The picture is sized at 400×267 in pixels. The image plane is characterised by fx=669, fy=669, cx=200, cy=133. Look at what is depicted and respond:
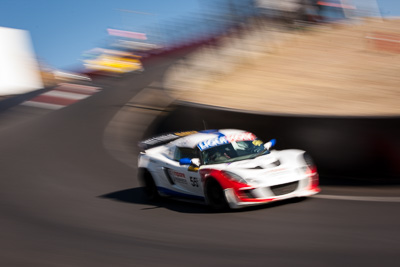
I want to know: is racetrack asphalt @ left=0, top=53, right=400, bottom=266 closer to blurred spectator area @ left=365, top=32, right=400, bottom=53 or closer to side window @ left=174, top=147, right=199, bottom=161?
side window @ left=174, top=147, right=199, bottom=161

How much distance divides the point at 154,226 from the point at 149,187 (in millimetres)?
2405

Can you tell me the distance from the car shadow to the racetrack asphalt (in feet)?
0.05

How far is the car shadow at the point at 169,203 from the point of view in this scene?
8.99 meters

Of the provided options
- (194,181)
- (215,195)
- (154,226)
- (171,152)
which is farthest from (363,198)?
(171,152)

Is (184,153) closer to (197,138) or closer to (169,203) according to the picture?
(197,138)

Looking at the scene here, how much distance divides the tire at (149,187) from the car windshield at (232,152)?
139 centimetres

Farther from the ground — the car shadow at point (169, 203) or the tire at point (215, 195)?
the tire at point (215, 195)

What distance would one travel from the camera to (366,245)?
6.36 metres

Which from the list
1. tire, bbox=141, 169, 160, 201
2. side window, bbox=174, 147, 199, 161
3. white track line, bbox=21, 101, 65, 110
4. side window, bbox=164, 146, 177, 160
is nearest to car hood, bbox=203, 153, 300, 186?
side window, bbox=174, 147, 199, 161

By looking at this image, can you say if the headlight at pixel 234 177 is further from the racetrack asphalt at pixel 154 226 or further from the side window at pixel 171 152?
the side window at pixel 171 152

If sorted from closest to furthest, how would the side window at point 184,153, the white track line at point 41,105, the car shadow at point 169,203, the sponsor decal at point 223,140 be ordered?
the car shadow at point 169,203 → the sponsor decal at point 223,140 → the side window at point 184,153 → the white track line at point 41,105

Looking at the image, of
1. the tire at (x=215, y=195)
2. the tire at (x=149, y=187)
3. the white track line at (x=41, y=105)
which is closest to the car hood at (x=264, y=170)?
the tire at (x=215, y=195)

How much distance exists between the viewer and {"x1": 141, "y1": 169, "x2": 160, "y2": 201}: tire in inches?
415

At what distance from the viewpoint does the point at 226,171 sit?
8.76 m
